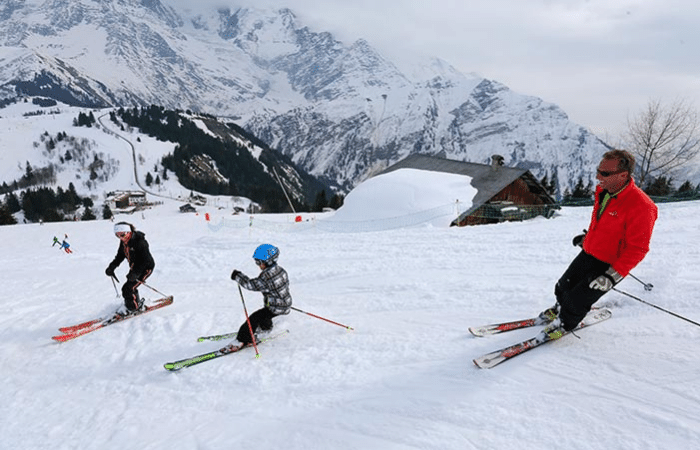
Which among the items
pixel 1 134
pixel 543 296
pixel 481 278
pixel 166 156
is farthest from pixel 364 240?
pixel 1 134

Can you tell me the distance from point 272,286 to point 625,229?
4578 millimetres

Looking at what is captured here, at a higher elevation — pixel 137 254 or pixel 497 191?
pixel 497 191

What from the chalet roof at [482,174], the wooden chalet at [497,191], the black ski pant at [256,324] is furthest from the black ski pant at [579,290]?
the chalet roof at [482,174]

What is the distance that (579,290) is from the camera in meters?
4.19

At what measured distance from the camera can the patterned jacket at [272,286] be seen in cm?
547

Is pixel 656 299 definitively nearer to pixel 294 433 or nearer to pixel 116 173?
pixel 294 433

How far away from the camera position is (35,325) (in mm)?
8008

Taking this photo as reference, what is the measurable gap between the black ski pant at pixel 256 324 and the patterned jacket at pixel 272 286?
0.14m

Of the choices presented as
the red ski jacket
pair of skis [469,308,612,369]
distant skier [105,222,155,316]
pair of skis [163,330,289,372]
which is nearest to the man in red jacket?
the red ski jacket

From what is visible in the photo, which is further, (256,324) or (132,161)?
(132,161)

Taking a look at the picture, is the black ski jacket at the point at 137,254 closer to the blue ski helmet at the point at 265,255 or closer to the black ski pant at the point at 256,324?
the black ski pant at the point at 256,324

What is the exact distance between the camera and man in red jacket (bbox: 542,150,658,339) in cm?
371

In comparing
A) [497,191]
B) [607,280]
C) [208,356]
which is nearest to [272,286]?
[208,356]

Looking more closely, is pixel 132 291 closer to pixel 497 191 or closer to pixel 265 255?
pixel 265 255
